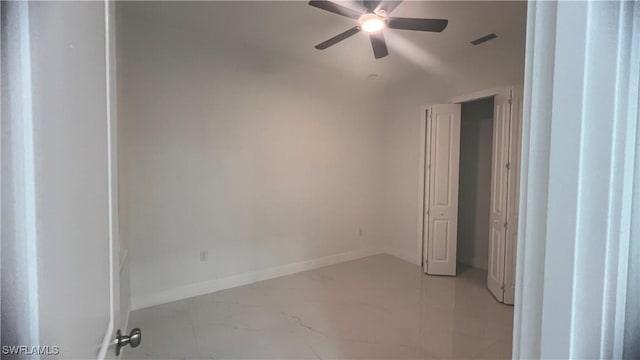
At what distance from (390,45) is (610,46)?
360cm

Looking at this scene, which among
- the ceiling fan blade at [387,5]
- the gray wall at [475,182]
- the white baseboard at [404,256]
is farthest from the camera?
the white baseboard at [404,256]

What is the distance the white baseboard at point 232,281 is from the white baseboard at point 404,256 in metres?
0.40

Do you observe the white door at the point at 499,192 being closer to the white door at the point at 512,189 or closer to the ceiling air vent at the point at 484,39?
the white door at the point at 512,189

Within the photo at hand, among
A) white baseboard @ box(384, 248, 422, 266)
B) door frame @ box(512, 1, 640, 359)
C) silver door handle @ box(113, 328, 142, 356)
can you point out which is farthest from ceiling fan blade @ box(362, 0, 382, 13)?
white baseboard @ box(384, 248, 422, 266)

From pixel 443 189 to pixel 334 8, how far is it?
117 inches

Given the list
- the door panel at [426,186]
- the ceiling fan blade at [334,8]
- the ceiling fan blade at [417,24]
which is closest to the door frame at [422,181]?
the door panel at [426,186]

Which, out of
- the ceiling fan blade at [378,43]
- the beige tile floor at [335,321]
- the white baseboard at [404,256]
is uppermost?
the ceiling fan blade at [378,43]

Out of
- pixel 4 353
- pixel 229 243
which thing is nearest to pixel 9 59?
pixel 4 353

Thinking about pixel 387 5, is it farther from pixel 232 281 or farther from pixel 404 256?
pixel 404 256

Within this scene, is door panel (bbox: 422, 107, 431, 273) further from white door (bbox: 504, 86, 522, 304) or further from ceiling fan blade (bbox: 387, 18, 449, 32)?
ceiling fan blade (bbox: 387, 18, 449, 32)

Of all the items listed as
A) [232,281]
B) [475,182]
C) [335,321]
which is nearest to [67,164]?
[335,321]

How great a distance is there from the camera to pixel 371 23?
245 cm

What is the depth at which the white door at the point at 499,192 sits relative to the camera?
3.38 m

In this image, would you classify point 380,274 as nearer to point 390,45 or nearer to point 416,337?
point 416,337
